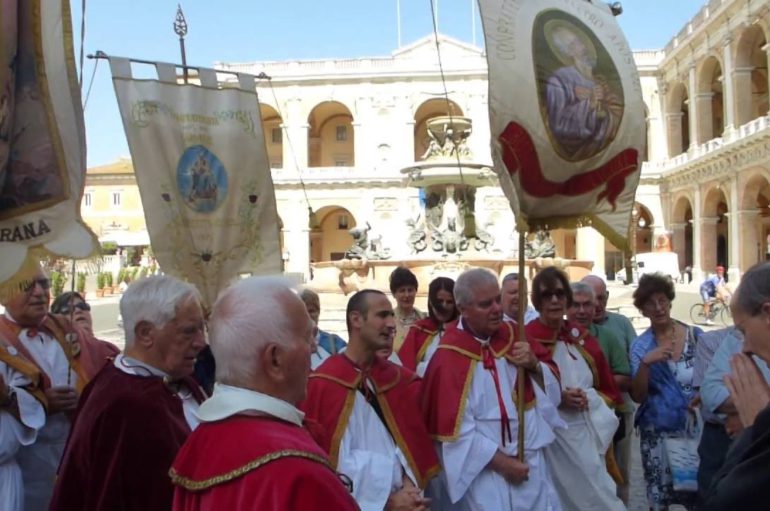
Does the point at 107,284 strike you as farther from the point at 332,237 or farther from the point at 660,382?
the point at 660,382

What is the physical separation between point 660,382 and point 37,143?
12.6 ft

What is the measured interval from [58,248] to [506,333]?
236 centimetres

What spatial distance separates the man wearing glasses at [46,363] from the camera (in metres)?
Answer: 3.54

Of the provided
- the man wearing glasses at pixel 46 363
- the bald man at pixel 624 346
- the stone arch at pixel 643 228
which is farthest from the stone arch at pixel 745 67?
the man wearing glasses at pixel 46 363

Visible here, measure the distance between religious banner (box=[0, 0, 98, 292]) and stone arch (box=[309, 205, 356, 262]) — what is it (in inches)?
1923

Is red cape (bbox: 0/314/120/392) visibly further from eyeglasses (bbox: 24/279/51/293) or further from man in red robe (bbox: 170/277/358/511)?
man in red robe (bbox: 170/277/358/511)

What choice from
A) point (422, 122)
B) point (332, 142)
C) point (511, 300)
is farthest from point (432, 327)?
point (332, 142)

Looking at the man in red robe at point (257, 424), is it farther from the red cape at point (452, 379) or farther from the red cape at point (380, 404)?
the red cape at point (452, 379)

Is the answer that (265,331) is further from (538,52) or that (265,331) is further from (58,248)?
(538,52)

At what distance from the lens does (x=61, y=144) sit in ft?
9.07

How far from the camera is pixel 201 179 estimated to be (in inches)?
189

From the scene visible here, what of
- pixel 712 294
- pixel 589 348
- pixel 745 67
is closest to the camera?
pixel 589 348

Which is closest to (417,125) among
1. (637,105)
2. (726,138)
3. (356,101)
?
(356,101)

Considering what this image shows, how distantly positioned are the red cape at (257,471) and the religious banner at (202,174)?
2.98 m
